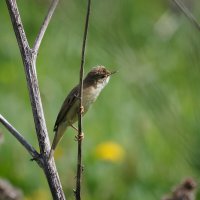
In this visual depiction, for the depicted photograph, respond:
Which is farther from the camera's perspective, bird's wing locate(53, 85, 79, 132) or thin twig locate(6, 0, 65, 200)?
bird's wing locate(53, 85, 79, 132)

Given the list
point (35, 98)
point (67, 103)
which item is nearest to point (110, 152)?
point (67, 103)

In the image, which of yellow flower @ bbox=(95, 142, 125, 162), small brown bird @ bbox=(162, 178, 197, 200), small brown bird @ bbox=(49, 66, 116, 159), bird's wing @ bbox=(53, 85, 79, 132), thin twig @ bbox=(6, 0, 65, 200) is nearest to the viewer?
thin twig @ bbox=(6, 0, 65, 200)

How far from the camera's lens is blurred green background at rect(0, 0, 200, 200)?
678cm

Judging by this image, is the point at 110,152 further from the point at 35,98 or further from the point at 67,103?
the point at 35,98

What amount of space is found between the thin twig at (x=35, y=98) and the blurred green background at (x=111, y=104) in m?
1.48

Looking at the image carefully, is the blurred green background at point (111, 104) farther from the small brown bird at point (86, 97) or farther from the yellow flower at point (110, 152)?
the small brown bird at point (86, 97)

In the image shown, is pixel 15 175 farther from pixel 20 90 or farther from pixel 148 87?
pixel 148 87

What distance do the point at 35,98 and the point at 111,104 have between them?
469cm

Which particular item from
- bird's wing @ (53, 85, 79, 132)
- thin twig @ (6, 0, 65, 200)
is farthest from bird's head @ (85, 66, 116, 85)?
thin twig @ (6, 0, 65, 200)

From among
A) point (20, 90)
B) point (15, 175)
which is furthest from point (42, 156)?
point (20, 90)

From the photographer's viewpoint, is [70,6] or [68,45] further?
[68,45]

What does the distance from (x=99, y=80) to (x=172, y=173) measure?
277cm

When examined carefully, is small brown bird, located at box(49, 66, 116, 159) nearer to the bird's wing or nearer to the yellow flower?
the bird's wing

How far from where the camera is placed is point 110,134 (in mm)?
7773
